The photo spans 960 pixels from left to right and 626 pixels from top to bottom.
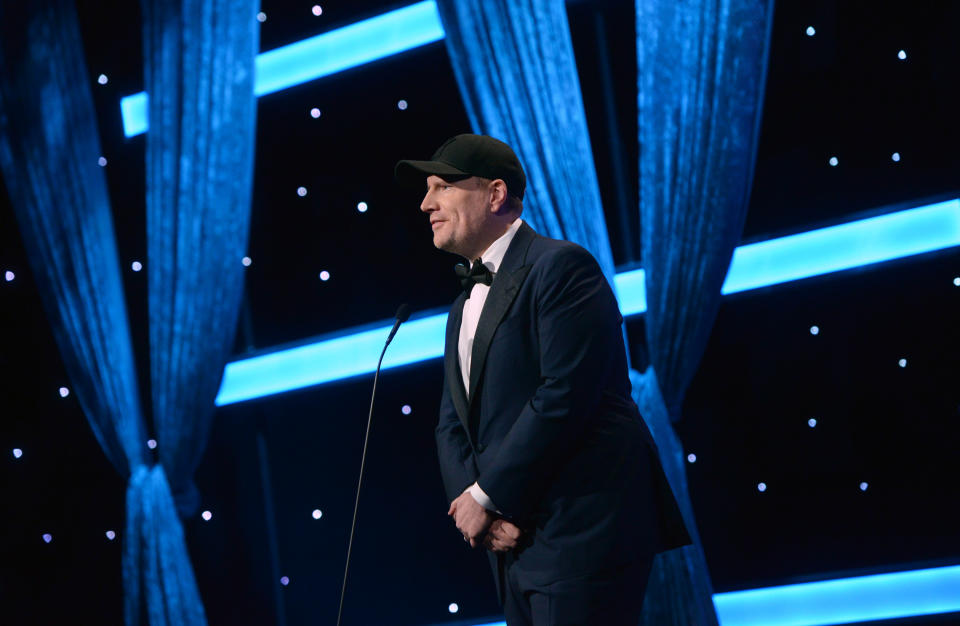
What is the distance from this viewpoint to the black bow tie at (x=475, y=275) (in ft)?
5.65

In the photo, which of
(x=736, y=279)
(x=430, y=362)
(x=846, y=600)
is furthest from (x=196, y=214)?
(x=846, y=600)

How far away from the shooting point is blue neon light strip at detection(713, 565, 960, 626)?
2650 millimetres

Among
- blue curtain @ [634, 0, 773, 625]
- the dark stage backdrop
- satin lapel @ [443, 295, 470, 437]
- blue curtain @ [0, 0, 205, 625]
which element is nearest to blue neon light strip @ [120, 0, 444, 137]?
the dark stage backdrop

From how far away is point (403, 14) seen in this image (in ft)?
11.8

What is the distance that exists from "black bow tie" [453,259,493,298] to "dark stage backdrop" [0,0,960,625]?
4.87ft

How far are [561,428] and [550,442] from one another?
0.03 metres

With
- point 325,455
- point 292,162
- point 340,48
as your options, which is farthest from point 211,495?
point 340,48

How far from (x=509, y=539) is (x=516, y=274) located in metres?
0.49

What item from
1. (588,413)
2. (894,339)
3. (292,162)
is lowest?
(588,413)

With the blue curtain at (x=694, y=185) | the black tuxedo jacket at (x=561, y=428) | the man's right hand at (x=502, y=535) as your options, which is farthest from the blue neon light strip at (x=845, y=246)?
the man's right hand at (x=502, y=535)

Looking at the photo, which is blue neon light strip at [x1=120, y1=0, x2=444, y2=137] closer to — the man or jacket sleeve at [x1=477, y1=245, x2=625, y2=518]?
the man

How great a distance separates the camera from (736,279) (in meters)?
3.02

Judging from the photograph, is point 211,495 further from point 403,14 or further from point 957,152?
point 957,152

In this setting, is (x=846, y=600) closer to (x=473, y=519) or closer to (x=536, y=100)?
(x=473, y=519)
